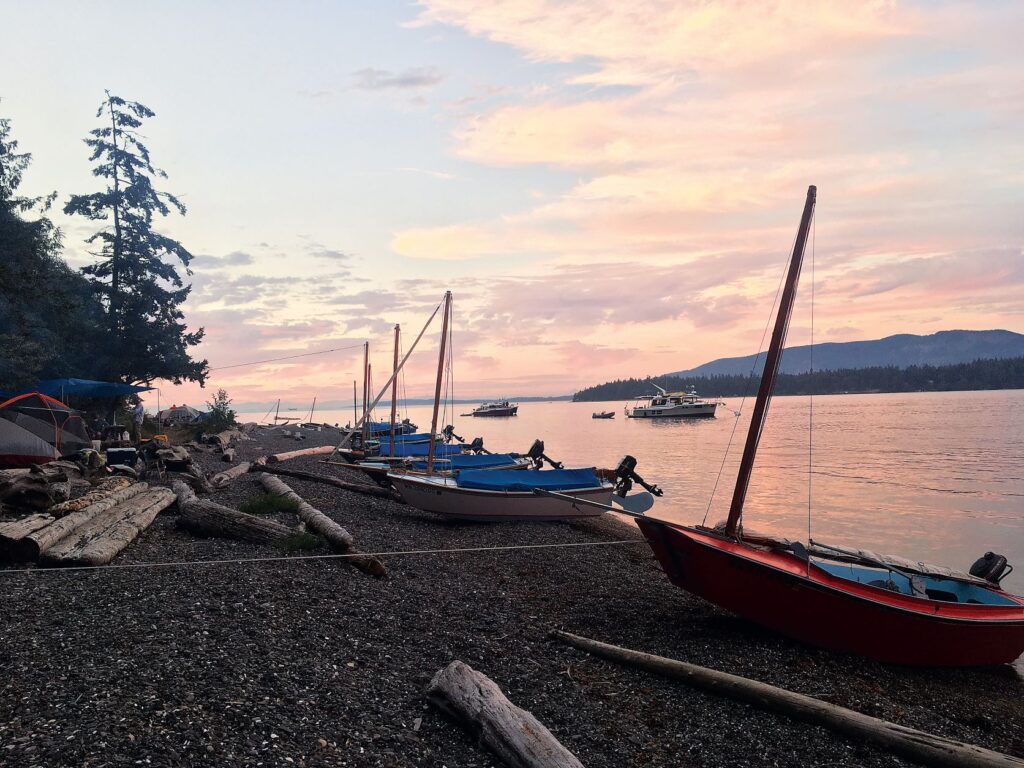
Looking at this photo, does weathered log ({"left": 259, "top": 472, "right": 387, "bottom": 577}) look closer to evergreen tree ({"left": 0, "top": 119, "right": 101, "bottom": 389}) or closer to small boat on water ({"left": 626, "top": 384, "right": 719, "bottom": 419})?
evergreen tree ({"left": 0, "top": 119, "right": 101, "bottom": 389})

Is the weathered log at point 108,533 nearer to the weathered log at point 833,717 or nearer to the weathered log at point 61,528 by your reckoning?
the weathered log at point 61,528

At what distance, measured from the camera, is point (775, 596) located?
10.0m

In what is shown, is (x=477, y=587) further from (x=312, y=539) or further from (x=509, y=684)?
(x=509, y=684)

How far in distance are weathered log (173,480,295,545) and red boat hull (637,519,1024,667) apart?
7.00 m

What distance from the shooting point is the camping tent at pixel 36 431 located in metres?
17.6

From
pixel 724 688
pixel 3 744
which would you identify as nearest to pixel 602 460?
pixel 724 688

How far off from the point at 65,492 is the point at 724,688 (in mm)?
12592

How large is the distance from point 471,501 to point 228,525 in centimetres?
803

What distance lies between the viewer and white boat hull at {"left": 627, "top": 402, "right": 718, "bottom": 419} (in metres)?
123

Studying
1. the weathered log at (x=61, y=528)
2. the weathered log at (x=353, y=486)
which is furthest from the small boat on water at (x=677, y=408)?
the weathered log at (x=61, y=528)

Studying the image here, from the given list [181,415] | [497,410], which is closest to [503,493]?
[181,415]

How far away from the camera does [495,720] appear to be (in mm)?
5863

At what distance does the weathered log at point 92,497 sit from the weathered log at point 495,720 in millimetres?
8587

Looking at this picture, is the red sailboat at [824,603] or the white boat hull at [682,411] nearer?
the red sailboat at [824,603]
